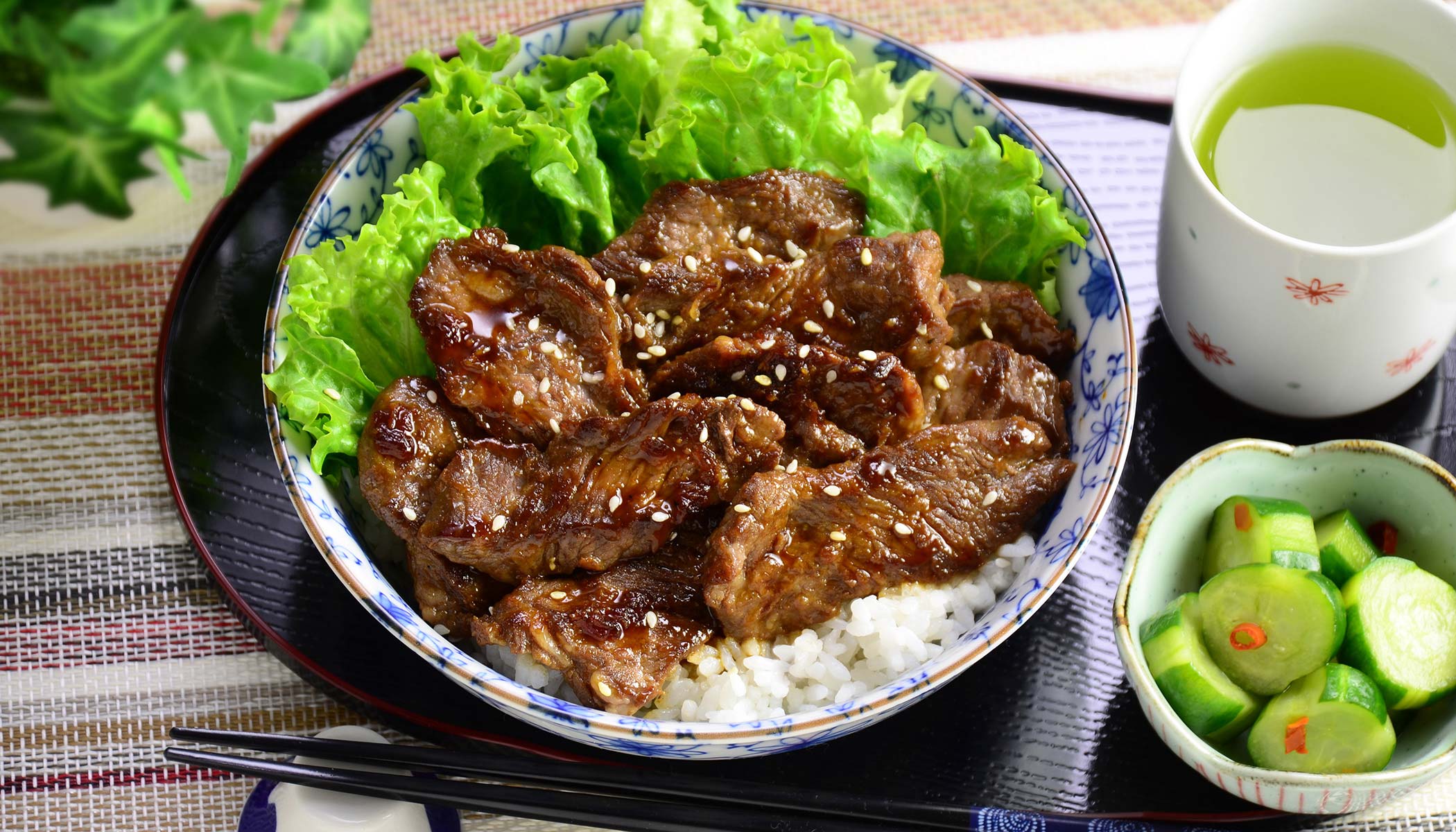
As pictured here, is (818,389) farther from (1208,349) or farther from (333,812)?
(333,812)

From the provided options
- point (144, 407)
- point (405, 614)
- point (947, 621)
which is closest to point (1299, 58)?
point (947, 621)

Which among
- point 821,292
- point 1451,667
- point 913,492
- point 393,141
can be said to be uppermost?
point 393,141

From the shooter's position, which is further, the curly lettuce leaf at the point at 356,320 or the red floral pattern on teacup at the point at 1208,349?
the red floral pattern on teacup at the point at 1208,349

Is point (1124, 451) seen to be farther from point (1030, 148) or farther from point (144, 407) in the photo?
point (144, 407)

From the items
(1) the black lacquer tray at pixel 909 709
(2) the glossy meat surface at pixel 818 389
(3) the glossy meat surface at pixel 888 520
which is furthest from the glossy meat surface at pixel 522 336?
(1) the black lacquer tray at pixel 909 709

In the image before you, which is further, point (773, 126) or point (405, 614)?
point (773, 126)

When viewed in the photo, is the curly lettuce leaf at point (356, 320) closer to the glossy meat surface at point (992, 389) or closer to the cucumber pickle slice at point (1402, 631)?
the glossy meat surface at point (992, 389)

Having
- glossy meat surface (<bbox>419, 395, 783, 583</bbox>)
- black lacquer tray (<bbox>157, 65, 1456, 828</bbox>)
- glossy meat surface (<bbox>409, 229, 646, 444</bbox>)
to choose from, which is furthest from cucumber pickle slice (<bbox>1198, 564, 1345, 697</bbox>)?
glossy meat surface (<bbox>409, 229, 646, 444</bbox>)
